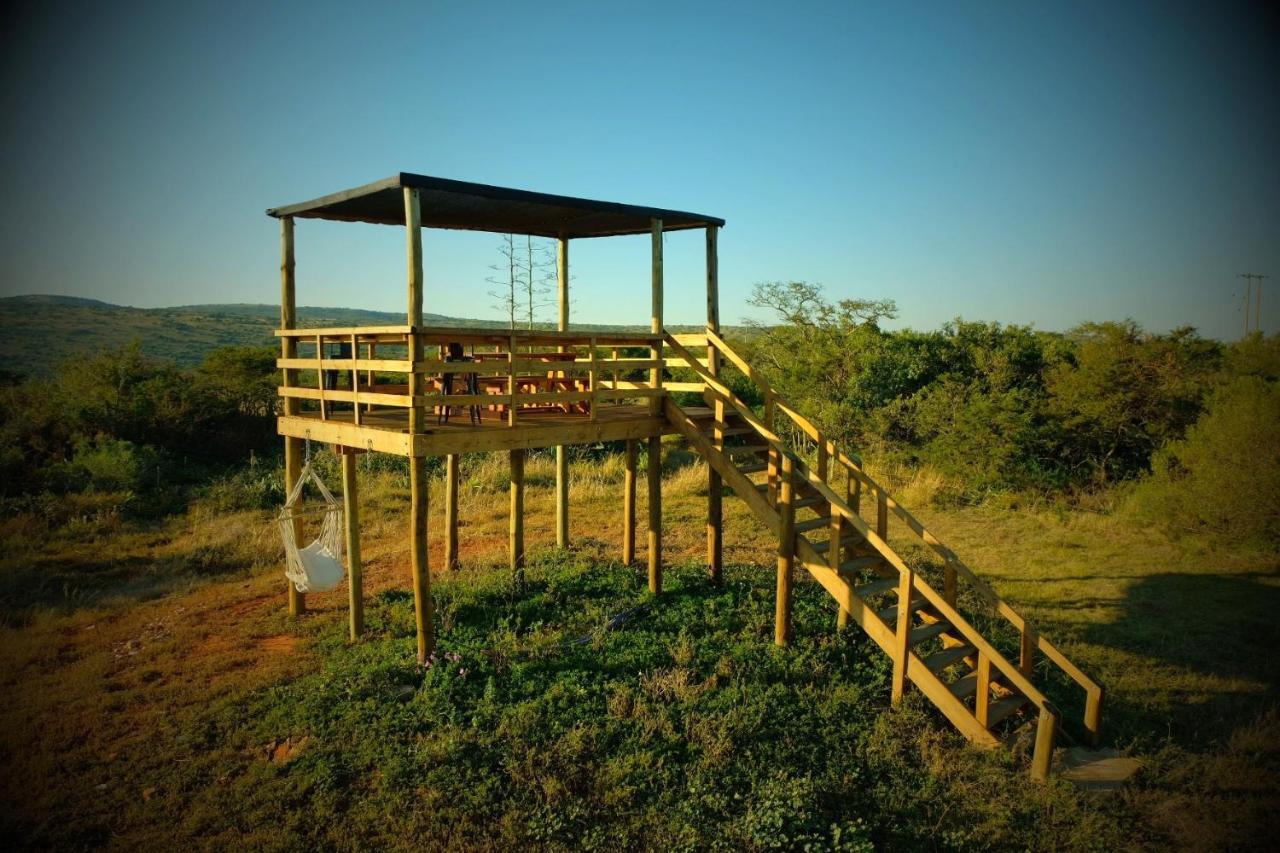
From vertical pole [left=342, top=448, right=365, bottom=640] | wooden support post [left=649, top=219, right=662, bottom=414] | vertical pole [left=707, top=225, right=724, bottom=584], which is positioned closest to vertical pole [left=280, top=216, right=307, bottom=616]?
vertical pole [left=342, top=448, right=365, bottom=640]

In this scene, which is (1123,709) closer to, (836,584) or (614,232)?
(836,584)

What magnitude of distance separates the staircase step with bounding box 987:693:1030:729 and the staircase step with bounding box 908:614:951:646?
893 mm

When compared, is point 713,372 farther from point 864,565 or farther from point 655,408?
point 864,565

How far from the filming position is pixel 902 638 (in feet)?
25.2

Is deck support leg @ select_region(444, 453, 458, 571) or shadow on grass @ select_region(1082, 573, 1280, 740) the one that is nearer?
shadow on grass @ select_region(1082, 573, 1280, 740)

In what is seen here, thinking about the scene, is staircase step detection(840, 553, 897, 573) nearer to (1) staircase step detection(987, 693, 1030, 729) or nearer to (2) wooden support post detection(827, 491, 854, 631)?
(2) wooden support post detection(827, 491, 854, 631)

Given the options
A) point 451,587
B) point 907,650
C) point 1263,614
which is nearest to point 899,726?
point 907,650

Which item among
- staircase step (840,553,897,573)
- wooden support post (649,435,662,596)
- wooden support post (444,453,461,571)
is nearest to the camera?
staircase step (840,553,897,573)

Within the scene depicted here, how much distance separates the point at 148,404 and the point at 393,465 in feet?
26.4

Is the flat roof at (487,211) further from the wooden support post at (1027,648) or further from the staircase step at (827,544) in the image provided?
the wooden support post at (1027,648)

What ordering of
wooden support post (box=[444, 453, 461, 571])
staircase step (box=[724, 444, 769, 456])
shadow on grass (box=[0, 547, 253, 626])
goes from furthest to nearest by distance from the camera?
wooden support post (box=[444, 453, 461, 571]), shadow on grass (box=[0, 547, 253, 626]), staircase step (box=[724, 444, 769, 456])

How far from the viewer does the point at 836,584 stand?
8383 mm

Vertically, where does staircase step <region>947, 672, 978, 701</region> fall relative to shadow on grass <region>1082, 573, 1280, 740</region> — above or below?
above

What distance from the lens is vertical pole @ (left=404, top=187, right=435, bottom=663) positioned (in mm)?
7613
